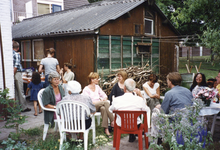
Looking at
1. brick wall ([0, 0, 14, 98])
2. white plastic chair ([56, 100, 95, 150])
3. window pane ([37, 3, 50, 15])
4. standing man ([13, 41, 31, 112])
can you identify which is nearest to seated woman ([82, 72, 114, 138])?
white plastic chair ([56, 100, 95, 150])

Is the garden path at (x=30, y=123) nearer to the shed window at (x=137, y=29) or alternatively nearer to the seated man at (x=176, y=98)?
the seated man at (x=176, y=98)

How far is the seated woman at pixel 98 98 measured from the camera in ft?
15.6

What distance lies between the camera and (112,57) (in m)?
9.06

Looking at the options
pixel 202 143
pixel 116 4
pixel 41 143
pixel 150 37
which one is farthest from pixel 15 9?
pixel 202 143

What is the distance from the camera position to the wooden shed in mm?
8477

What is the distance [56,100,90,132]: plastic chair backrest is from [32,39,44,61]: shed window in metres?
7.70

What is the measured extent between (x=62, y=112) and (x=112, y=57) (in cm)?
542

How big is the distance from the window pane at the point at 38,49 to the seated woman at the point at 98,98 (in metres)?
6.51

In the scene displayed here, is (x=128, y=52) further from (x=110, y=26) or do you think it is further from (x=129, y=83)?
(x=129, y=83)

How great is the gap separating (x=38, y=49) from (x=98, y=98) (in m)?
7.07

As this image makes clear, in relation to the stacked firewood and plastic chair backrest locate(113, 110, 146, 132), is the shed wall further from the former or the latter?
plastic chair backrest locate(113, 110, 146, 132)

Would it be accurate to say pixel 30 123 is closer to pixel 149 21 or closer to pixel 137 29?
pixel 137 29

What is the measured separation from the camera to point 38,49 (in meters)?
11.2

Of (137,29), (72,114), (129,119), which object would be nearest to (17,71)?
(72,114)
